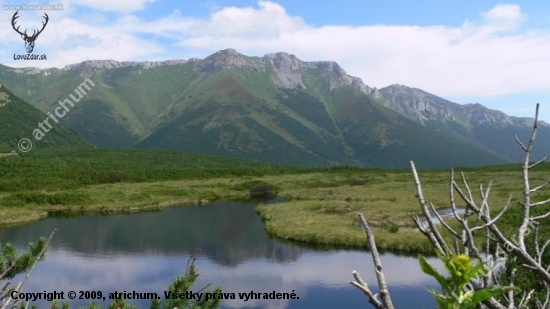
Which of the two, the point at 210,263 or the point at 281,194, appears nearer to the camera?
the point at 210,263

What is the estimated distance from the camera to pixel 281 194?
308 feet

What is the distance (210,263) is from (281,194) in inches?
2008

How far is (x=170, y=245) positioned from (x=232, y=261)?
9.61 metres

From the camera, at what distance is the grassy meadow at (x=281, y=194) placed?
5322cm

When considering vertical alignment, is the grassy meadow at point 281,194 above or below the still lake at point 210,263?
above

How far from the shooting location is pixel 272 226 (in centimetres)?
5747

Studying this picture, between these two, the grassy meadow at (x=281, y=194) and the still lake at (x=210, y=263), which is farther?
the grassy meadow at (x=281, y=194)

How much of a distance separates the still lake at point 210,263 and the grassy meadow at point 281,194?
4072mm

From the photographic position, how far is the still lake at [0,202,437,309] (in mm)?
34219

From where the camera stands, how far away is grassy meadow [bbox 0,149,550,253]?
175ft

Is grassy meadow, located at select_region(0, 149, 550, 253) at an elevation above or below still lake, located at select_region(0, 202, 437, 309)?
above

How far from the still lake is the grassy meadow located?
4072 mm

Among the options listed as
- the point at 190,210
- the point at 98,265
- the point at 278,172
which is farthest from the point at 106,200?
the point at 278,172

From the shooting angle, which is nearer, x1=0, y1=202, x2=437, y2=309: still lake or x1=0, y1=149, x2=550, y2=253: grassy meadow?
x1=0, y1=202, x2=437, y2=309: still lake
